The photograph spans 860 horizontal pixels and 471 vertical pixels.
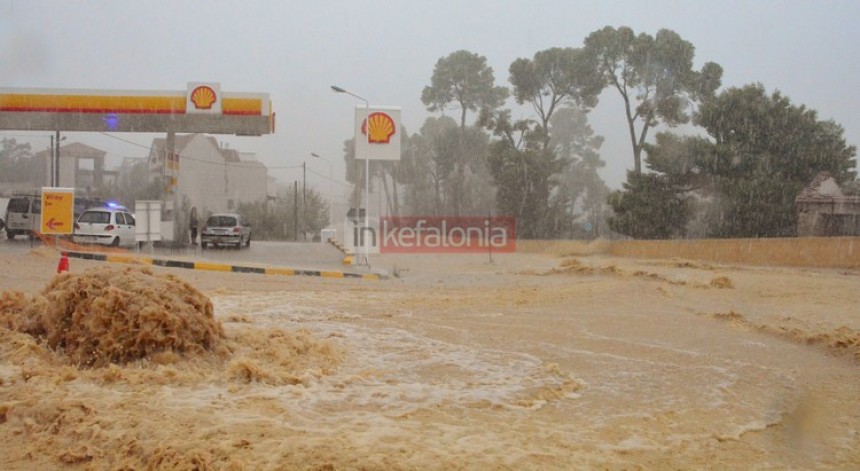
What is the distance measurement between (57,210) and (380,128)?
9221mm

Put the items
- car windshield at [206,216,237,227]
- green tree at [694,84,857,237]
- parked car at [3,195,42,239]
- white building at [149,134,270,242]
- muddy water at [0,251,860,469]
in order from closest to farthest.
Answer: muddy water at [0,251,860,469] → parked car at [3,195,42,239] → car windshield at [206,216,237,227] → green tree at [694,84,857,237] → white building at [149,134,270,242]

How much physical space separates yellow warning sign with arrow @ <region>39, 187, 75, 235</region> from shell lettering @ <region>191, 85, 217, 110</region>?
378 inches

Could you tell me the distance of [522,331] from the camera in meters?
9.31

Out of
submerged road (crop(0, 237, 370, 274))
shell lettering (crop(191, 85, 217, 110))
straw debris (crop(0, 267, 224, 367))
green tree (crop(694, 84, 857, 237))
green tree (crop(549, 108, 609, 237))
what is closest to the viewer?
straw debris (crop(0, 267, 224, 367))

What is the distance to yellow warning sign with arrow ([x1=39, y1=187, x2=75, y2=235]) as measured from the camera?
16953 millimetres

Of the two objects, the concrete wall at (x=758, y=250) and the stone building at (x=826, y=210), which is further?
the stone building at (x=826, y=210)

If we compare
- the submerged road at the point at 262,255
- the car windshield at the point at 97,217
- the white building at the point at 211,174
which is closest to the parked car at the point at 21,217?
the submerged road at the point at 262,255

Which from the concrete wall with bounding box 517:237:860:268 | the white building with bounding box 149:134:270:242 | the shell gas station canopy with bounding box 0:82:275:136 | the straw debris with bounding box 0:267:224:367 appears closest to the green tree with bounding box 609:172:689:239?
the concrete wall with bounding box 517:237:860:268

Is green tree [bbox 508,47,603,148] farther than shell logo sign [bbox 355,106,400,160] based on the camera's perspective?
Yes

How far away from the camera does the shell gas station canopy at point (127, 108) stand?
25750 mm

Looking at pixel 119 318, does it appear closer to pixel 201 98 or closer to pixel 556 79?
pixel 201 98

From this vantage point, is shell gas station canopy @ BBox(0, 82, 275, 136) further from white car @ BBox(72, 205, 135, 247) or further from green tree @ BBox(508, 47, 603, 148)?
green tree @ BBox(508, 47, 603, 148)

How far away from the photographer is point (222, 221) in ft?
93.4

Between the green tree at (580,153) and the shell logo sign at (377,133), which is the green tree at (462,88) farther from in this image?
the shell logo sign at (377,133)
